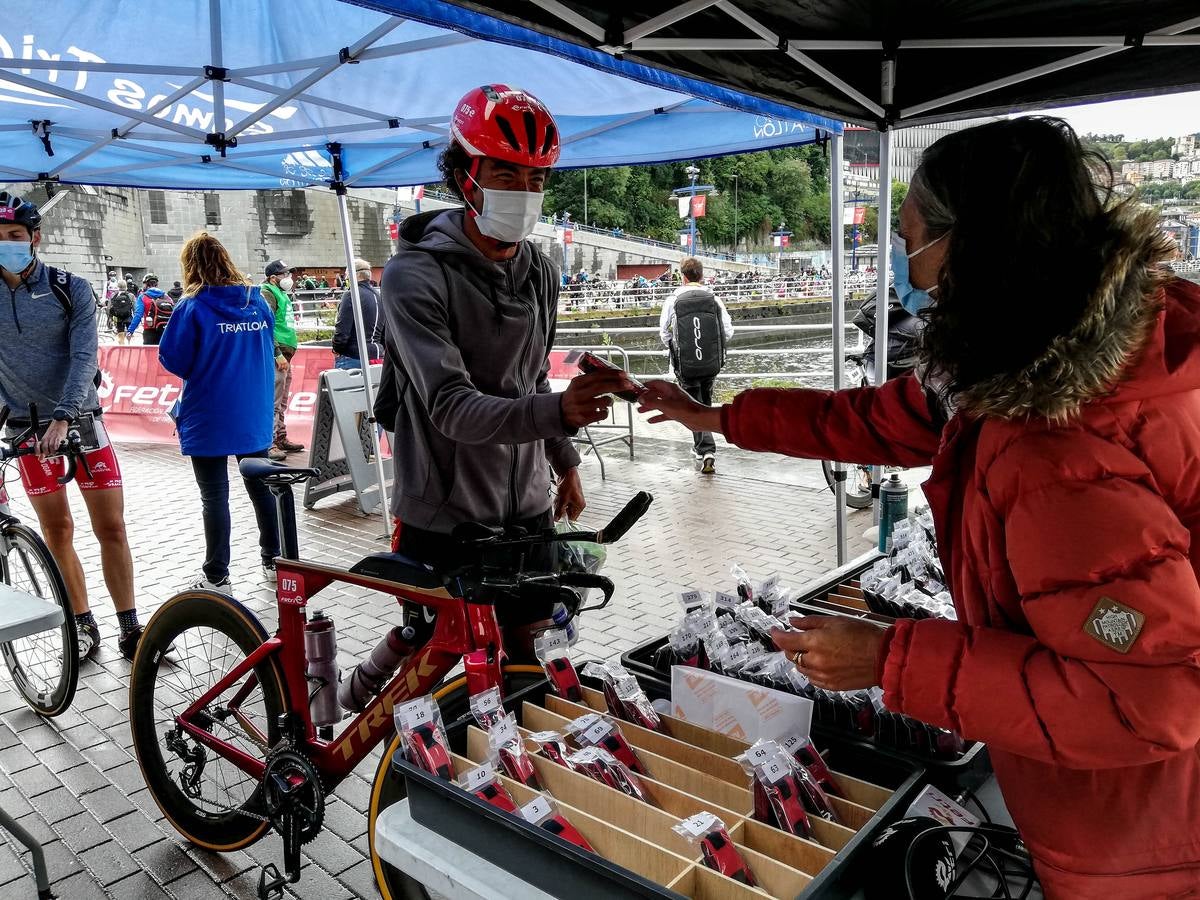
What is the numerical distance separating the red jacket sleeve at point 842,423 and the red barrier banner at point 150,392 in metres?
9.02

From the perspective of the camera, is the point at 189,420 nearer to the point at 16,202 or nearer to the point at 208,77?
the point at 16,202

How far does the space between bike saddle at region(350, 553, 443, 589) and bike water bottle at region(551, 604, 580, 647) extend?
0.35m

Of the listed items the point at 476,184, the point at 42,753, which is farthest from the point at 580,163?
the point at 42,753

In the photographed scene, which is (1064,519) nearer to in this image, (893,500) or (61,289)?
(893,500)

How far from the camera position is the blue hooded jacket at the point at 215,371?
5152 millimetres

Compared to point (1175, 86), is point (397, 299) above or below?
below

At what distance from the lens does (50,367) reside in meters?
4.15

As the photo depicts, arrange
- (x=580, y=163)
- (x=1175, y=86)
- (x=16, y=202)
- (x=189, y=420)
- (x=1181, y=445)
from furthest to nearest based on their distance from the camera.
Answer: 1. (x=580, y=163)
2. (x=189, y=420)
3. (x=16, y=202)
4. (x=1175, y=86)
5. (x=1181, y=445)

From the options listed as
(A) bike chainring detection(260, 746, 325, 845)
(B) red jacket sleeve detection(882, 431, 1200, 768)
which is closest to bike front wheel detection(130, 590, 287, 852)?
(A) bike chainring detection(260, 746, 325, 845)

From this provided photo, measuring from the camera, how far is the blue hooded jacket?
5152mm

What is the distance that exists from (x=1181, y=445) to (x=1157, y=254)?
0.26 meters

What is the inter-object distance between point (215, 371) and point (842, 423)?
4310 mm

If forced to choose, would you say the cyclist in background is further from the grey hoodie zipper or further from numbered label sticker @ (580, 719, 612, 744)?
numbered label sticker @ (580, 719, 612, 744)

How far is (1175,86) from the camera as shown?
350 centimetres
